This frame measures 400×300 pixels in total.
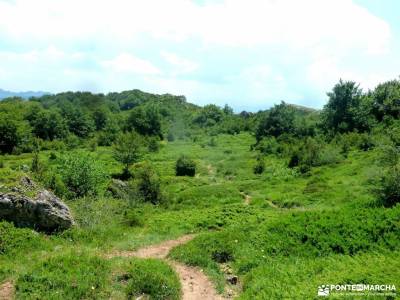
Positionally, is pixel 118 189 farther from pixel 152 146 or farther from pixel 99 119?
pixel 99 119

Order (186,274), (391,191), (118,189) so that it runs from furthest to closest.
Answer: (118,189), (391,191), (186,274)

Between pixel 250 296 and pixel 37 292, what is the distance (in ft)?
21.2

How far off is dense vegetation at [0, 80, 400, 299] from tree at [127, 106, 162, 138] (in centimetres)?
2372

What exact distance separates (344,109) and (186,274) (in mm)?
55822

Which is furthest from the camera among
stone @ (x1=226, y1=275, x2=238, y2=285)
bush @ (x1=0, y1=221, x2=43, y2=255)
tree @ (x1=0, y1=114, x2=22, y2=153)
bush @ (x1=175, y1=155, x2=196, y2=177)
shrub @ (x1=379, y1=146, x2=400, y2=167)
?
tree @ (x1=0, y1=114, x2=22, y2=153)

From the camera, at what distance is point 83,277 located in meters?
12.9

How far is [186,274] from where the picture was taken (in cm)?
1445

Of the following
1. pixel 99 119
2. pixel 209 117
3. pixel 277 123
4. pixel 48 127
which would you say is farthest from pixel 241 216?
pixel 209 117

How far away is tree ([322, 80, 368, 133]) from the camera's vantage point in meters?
60.7

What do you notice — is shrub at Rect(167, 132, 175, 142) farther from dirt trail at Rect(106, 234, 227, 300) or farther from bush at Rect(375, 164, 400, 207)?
bush at Rect(375, 164, 400, 207)

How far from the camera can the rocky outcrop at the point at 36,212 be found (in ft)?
55.4

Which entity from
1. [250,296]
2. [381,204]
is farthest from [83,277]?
[381,204]

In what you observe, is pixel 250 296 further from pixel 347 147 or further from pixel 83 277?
pixel 347 147

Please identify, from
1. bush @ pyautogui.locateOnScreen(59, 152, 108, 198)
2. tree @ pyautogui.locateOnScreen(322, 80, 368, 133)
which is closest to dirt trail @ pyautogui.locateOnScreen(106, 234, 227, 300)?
bush @ pyautogui.locateOnScreen(59, 152, 108, 198)
